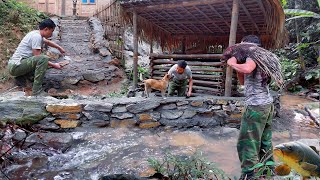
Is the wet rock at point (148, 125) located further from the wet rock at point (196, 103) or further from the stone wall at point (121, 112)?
the wet rock at point (196, 103)

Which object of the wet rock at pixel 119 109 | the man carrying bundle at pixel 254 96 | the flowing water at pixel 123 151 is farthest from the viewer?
the wet rock at pixel 119 109

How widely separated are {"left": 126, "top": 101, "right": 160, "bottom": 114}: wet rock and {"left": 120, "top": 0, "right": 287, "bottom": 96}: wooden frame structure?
1.61 meters

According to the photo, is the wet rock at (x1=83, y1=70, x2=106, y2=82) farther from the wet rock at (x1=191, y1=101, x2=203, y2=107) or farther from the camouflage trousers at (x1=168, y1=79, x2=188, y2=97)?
the wet rock at (x1=191, y1=101, x2=203, y2=107)

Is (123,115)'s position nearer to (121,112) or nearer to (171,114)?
(121,112)

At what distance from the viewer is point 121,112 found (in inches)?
196

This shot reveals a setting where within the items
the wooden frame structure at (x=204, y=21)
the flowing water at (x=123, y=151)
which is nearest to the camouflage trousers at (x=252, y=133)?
the flowing water at (x=123, y=151)

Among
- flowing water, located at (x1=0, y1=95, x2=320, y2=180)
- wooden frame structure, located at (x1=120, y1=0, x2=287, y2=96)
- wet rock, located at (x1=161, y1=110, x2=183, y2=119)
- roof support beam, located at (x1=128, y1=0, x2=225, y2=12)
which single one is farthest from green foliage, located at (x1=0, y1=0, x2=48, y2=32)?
wet rock, located at (x1=161, y1=110, x2=183, y2=119)

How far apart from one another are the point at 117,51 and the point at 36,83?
21.4ft

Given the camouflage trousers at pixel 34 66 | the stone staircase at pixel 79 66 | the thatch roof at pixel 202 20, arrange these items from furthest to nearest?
the stone staircase at pixel 79 66, the thatch roof at pixel 202 20, the camouflage trousers at pixel 34 66

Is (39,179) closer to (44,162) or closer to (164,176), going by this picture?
(44,162)

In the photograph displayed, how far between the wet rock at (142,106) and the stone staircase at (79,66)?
173 inches

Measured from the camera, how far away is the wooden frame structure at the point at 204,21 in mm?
5438

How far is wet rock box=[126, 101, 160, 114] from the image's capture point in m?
5.00

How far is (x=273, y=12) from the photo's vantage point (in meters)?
5.27
